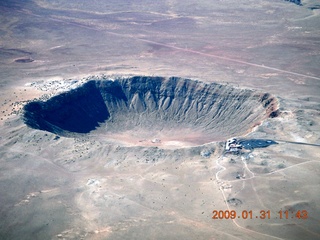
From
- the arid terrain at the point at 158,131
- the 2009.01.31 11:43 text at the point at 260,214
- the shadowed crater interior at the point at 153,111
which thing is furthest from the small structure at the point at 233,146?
the 2009.01.31 11:43 text at the point at 260,214

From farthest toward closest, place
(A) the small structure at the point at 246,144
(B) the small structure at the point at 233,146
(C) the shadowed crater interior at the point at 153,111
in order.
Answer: (C) the shadowed crater interior at the point at 153,111, (A) the small structure at the point at 246,144, (B) the small structure at the point at 233,146

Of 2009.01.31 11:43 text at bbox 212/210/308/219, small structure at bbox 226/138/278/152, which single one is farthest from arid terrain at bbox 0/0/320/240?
small structure at bbox 226/138/278/152

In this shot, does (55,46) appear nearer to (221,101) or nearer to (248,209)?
(221,101)

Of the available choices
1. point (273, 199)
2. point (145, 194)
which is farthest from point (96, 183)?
point (273, 199)

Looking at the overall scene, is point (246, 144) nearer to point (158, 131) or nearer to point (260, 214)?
point (260, 214)

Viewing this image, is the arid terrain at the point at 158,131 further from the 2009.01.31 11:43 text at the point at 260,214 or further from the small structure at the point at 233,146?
the small structure at the point at 233,146

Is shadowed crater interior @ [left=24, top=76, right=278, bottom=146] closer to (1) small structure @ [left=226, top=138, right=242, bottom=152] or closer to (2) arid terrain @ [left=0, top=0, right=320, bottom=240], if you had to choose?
(2) arid terrain @ [left=0, top=0, right=320, bottom=240]
